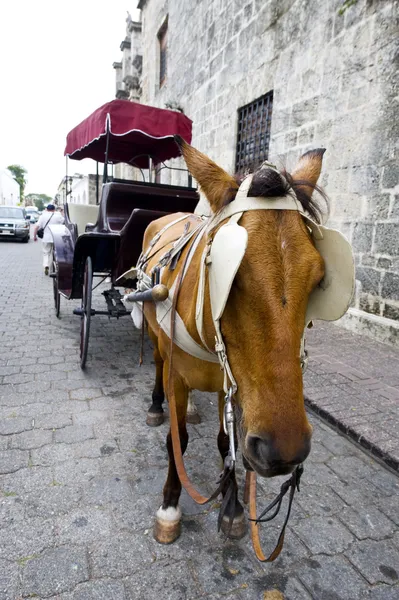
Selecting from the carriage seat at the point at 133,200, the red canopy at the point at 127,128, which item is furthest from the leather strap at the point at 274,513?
the red canopy at the point at 127,128

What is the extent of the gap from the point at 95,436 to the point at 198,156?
216 cm

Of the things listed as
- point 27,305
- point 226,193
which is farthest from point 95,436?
point 27,305

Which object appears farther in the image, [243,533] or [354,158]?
[354,158]

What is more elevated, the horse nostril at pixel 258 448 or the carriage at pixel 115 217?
the carriage at pixel 115 217

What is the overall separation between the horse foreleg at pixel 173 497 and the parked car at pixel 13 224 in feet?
66.8

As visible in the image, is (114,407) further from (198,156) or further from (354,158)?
(354,158)

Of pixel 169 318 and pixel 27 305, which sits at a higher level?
pixel 169 318

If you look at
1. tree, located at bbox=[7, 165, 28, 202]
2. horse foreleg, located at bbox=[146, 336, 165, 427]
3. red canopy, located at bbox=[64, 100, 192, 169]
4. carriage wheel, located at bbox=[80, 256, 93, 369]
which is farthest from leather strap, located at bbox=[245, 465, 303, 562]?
tree, located at bbox=[7, 165, 28, 202]

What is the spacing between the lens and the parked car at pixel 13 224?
19.4 metres

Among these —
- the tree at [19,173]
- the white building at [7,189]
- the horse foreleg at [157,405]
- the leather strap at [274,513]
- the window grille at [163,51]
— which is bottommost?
the horse foreleg at [157,405]

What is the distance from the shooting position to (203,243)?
1.75 metres

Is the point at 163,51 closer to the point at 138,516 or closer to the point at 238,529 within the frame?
the point at 138,516

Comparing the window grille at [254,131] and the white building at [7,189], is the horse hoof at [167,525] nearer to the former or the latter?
the window grille at [254,131]

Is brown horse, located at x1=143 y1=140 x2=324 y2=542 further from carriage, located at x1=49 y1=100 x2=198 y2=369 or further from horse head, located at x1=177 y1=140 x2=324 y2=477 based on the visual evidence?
carriage, located at x1=49 y1=100 x2=198 y2=369
